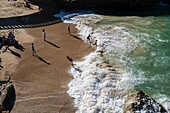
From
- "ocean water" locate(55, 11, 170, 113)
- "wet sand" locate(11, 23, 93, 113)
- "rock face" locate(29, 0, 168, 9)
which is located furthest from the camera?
"rock face" locate(29, 0, 168, 9)

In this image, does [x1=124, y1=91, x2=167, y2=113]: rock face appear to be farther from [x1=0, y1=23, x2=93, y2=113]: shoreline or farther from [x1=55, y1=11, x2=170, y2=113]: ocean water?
[x1=0, y1=23, x2=93, y2=113]: shoreline

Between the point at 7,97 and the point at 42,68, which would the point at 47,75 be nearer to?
the point at 42,68

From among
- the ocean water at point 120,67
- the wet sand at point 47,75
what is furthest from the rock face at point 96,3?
the wet sand at point 47,75

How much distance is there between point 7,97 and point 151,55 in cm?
1308

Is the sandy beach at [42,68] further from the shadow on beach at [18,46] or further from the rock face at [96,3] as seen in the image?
the rock face at [96,3]

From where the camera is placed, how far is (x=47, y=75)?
514 inches

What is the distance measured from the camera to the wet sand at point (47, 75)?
1030cm

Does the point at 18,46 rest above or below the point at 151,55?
below

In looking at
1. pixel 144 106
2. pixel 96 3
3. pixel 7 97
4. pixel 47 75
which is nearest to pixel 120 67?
pixel 144 106

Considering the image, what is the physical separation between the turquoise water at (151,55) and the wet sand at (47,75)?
5188 millimetres

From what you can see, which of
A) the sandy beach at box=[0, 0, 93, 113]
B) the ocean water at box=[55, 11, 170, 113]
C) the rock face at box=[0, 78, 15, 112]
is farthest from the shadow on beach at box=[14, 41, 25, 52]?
the ocean water at box=[55, 11, 170, 113]

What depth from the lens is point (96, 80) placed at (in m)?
12.2

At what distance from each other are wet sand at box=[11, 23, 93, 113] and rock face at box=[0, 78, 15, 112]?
315 mm

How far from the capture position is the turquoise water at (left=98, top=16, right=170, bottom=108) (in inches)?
461
